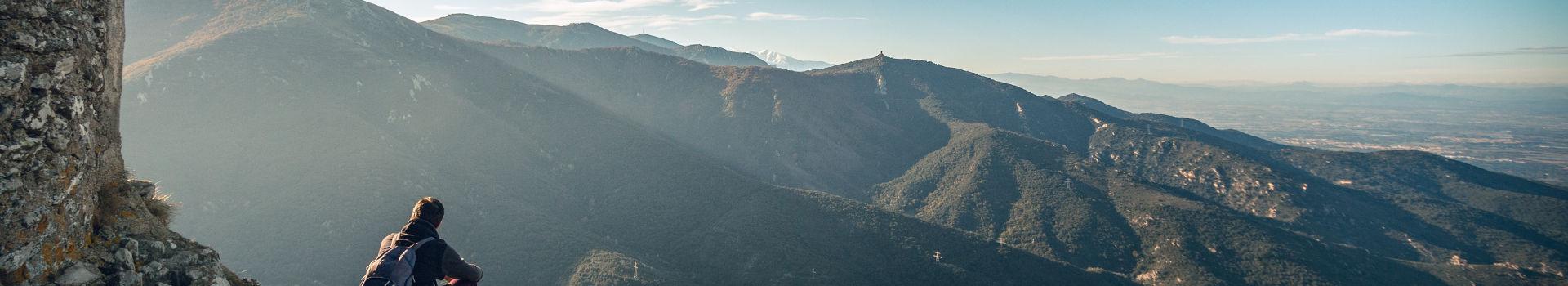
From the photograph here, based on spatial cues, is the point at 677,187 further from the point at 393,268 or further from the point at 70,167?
the point at 393,268

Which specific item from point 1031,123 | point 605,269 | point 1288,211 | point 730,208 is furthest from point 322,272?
point 1031,123

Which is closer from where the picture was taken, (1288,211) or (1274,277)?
(1274,277)

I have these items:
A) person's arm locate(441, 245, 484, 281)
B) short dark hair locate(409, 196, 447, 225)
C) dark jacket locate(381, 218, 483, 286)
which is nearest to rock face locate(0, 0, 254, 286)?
dark jacket locate(381, 218, 483, 286)

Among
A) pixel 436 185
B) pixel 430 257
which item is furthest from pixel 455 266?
pixel 436 185

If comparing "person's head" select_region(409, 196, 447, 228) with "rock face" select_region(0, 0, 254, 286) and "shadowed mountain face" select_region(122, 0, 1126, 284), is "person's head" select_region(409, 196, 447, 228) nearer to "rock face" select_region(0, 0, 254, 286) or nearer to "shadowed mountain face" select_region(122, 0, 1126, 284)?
"rock face" select_region(0, 0, 254, 286)

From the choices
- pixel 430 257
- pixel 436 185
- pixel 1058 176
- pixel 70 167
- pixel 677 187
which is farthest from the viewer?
pixel 1058 176

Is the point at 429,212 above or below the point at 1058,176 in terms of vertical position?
above

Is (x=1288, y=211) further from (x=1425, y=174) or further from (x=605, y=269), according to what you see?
(x=605, y=269)
